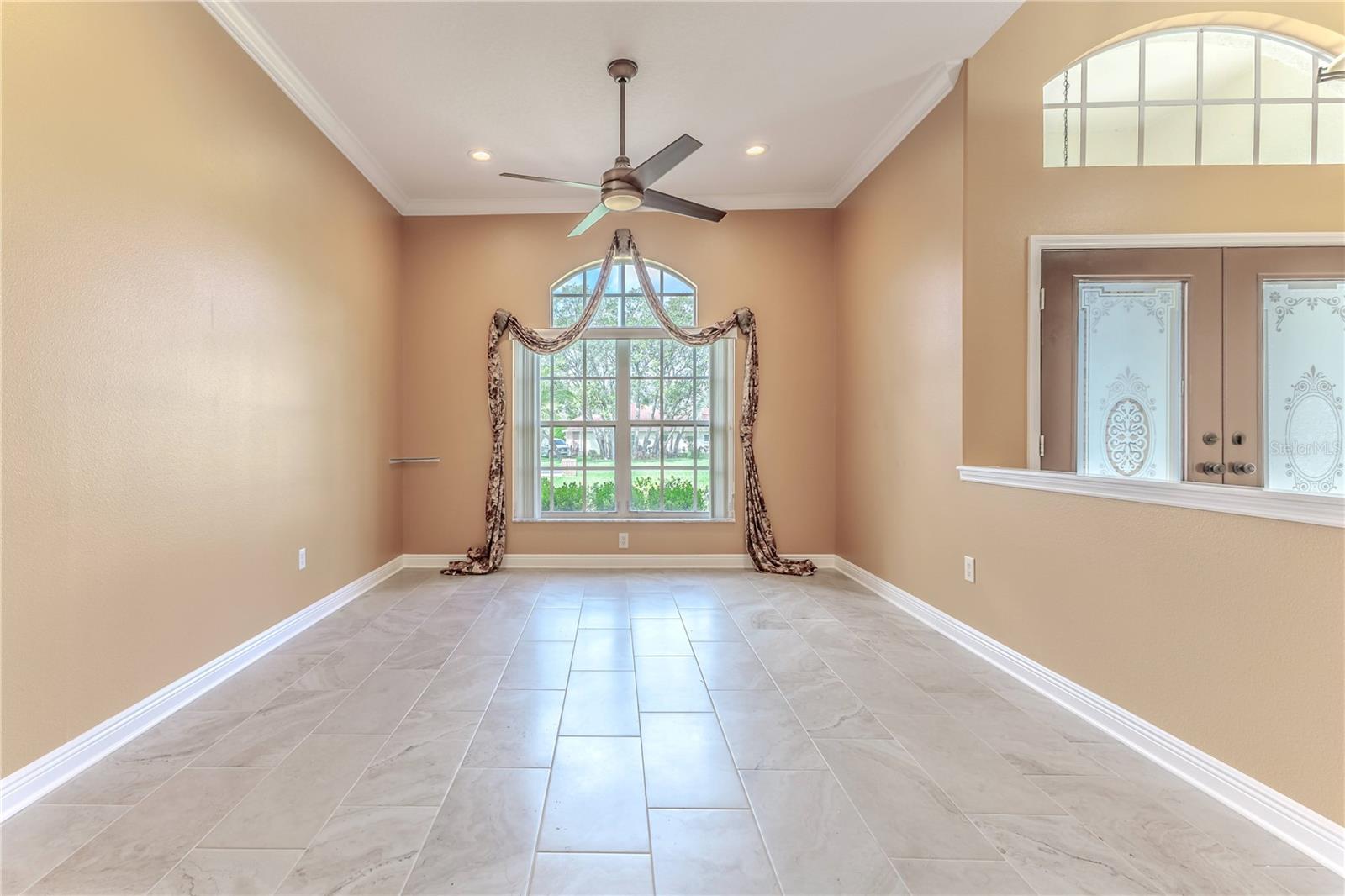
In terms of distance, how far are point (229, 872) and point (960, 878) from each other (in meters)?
1.75

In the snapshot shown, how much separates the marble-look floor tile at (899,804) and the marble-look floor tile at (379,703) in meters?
1.58

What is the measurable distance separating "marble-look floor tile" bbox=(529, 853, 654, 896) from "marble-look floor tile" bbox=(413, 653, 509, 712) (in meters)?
0.90

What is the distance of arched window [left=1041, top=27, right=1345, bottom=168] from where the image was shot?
275 centimetres

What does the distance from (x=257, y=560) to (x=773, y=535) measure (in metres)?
Answer: 3.43

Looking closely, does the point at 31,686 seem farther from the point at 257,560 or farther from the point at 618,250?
the point at 618,250

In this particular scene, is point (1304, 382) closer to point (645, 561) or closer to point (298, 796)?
point (645, 561)

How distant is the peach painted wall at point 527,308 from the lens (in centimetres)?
449

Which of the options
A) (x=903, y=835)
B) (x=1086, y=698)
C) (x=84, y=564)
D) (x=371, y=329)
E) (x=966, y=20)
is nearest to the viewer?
(x=903, y=835)

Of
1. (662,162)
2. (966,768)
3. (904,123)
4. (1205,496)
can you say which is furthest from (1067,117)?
(966,768)

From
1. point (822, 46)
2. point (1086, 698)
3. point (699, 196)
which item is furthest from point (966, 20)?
point (1086, 698)

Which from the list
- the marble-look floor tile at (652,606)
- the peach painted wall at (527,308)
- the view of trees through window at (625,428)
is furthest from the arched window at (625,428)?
the marble-look floor tile at (652,606)

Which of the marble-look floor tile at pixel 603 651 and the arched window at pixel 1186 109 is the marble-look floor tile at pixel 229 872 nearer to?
the marble-look floor tile at pixel 603 651

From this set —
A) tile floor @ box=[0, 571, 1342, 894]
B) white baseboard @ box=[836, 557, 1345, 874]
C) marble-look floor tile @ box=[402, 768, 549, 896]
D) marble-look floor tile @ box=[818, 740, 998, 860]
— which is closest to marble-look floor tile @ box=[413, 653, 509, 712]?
tile floor @ box=[0, 571, 1342, 894]

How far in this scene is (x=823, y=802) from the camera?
1560 millimetres
